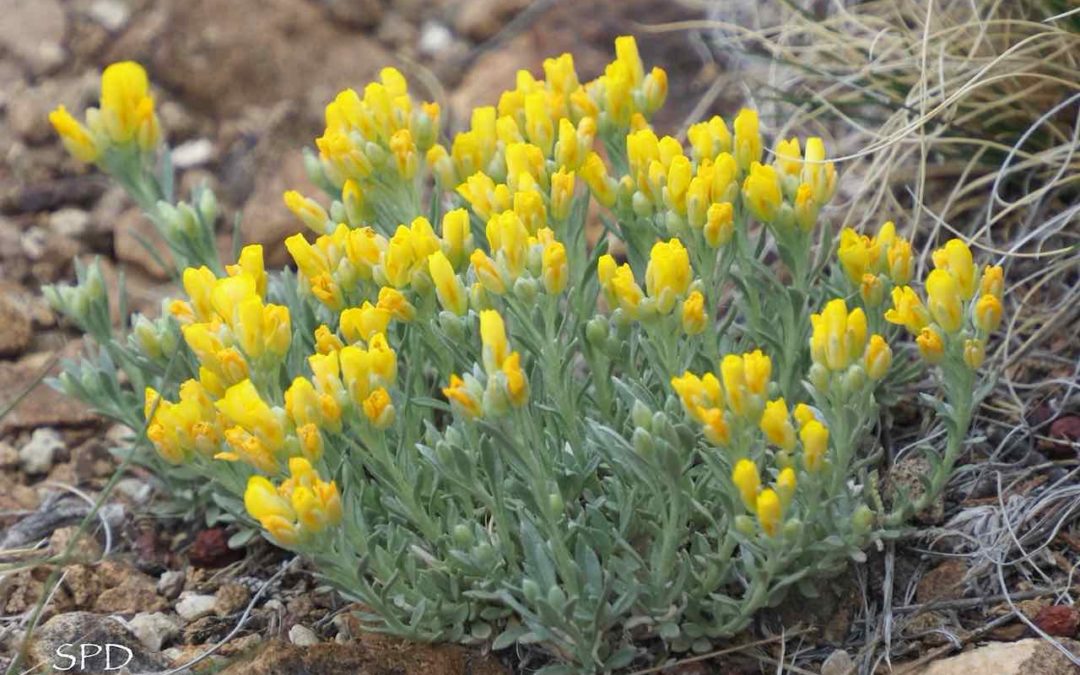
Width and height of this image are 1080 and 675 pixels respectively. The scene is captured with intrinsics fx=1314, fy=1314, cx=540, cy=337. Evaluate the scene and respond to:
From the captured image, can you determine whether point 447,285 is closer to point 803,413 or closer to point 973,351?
point 803,413

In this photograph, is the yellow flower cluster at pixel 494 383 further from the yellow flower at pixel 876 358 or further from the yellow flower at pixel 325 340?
the yellow flower at pixel 876 358

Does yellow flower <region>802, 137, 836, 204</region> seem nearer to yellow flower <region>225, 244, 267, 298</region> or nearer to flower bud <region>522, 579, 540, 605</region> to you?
flower bud <region>522, 579, 540, 605</region>

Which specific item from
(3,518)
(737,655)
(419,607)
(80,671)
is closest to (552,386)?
(419,607)

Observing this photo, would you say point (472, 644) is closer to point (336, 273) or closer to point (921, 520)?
point (336, 273)

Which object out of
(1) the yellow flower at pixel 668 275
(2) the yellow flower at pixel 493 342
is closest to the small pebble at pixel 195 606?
(2) the yellow flower at pixel 493 342

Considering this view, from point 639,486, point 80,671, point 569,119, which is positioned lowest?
point 80,671

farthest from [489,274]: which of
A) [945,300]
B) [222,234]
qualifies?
[222,234]
